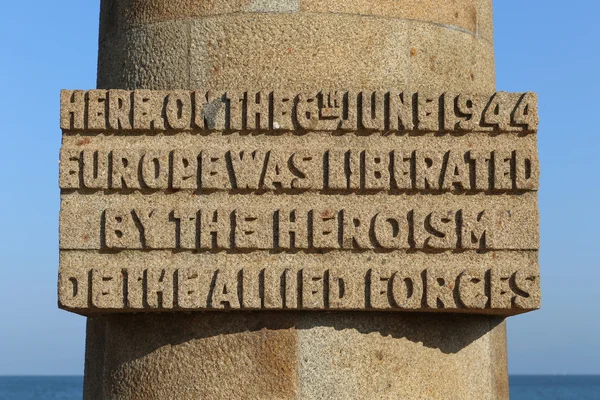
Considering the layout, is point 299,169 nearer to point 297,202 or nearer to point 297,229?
point 297,202

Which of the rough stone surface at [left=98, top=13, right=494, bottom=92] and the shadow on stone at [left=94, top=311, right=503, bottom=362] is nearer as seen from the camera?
the shadow on stone at [left=94, top=311, right=503, bottom=362]

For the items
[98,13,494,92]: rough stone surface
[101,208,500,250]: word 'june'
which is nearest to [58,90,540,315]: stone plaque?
[101,208,500,250]: word 'june'

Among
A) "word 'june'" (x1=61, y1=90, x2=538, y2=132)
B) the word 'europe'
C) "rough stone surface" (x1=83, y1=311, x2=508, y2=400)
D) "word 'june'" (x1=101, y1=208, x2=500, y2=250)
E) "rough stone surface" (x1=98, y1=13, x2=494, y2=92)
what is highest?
"rough stone surface" (x1=98, y1=13, x2=494, y2=92)

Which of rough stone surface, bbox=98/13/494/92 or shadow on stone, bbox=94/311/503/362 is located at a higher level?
rough stone surface, bbox=98/13/494/92

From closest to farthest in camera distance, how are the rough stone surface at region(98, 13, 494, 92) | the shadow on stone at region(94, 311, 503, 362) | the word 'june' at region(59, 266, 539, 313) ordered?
the word 'june' at region(59, 266, 539, 313) < the shadow on stone at region(94, 311, 503, 362) < the rough stone surface at region(98, 13, 494, 92)

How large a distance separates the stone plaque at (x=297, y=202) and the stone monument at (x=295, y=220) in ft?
0.03

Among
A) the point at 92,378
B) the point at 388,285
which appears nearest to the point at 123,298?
the point at 92,378

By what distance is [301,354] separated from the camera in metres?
6.73

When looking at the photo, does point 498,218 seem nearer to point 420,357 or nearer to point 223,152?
point 420,357

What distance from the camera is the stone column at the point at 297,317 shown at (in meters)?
6.75

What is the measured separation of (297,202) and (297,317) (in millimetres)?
743

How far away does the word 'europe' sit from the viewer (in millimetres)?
6781

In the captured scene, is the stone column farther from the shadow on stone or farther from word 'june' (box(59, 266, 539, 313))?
word 'june' (box(59, 266, 539, 313))

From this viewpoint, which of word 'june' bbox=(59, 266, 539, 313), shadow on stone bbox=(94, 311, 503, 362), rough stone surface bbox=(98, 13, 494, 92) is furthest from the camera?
rough stone surface bbox=(98, 13, 494, 92)
